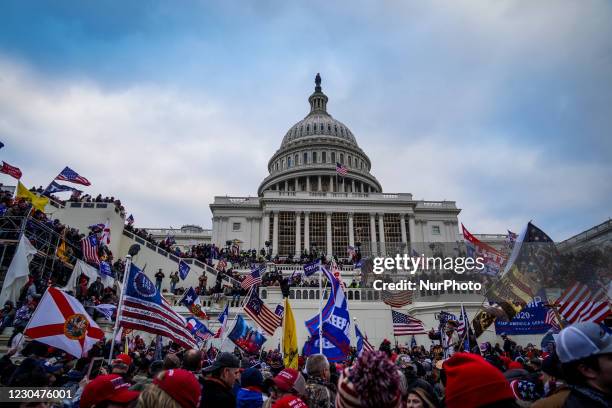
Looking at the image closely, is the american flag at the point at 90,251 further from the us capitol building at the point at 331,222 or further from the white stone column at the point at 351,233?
the white stone column at the point at 351,233

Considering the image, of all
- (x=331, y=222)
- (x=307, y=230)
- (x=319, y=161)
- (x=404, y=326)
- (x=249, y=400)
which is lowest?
(x=249, y=400)

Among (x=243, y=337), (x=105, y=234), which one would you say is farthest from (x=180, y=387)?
(x=105, y=234)

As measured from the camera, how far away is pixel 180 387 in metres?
3.20

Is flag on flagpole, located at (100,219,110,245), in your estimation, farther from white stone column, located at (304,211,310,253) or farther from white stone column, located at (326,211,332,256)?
white stone column, located at (326,211,332,256)

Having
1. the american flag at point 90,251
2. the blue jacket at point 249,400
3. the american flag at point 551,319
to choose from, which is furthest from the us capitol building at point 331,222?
the blue jacket at point 249,400

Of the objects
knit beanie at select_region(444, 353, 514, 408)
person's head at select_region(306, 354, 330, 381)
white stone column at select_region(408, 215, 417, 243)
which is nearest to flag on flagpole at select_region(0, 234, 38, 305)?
person's head at select_region(306, 354, 330, 381)

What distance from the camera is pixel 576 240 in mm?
39281

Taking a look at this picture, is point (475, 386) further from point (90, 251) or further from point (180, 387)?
point (90, 251)

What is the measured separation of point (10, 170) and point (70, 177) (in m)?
3.03

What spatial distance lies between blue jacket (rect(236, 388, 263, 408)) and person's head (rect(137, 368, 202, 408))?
6.63ft

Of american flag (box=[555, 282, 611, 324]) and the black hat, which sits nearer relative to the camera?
the black hat

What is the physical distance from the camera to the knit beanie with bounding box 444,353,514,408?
8.67 ft

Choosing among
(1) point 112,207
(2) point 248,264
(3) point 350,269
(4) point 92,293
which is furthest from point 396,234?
(4) point 92,293

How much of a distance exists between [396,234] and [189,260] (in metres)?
31.7
